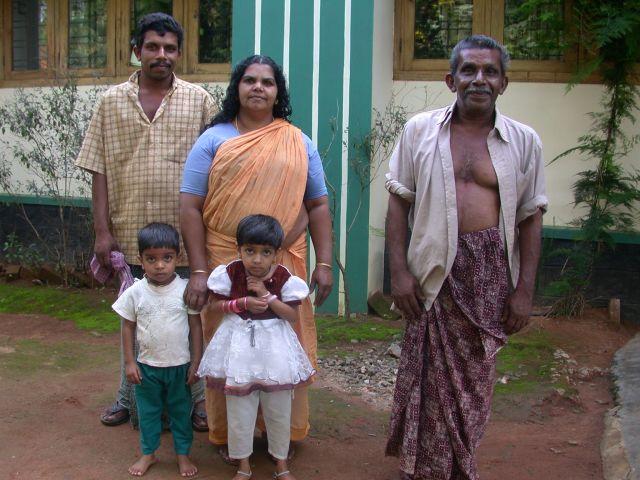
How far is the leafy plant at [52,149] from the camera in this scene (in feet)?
23.2

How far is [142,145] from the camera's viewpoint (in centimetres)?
372

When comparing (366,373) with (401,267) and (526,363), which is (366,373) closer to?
(526,363)

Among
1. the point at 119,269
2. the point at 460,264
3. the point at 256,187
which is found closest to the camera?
the point at 460,264

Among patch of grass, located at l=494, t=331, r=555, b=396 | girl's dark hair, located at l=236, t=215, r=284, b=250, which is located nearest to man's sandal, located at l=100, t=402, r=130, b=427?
girl's dark hair, located at l=236, t=215, r=284, b=250

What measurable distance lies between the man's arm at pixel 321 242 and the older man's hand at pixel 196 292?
19.3 inches

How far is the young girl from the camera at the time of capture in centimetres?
312

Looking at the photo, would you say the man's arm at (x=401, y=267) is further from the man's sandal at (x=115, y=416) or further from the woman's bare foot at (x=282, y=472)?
the man's sandal at (x=115, y=416)

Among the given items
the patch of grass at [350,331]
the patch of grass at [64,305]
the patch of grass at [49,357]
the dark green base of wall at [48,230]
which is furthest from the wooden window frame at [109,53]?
the patch of grass at [49,357]

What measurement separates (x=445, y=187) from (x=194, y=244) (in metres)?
1.14

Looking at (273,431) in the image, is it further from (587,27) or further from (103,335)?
(587,27)

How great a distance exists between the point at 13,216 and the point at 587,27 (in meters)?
6.36

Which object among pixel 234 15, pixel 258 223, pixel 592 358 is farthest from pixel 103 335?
pixel 592 358

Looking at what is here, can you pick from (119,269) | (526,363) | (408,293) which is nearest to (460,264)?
(408,293)

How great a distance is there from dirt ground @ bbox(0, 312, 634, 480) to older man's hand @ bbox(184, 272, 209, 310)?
82 cm
